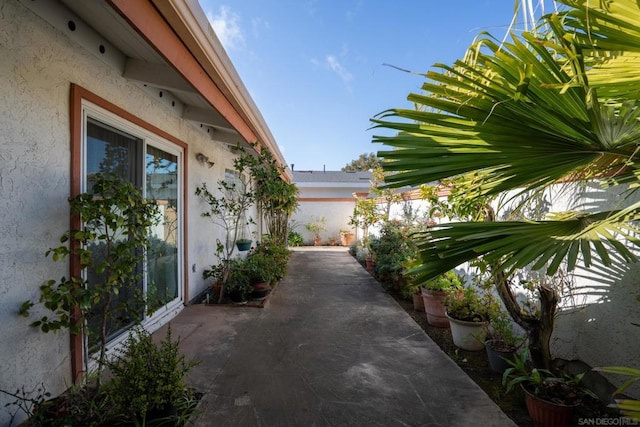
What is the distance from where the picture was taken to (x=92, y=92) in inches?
101

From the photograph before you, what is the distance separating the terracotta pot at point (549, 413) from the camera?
2.00m

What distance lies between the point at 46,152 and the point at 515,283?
4.38 metres

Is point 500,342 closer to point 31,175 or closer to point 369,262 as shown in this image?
point 31,175

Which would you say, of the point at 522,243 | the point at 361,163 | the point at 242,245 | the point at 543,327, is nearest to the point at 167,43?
the point at 522,243

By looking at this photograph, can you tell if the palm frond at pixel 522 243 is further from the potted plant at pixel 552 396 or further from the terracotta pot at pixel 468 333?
the terracotta pot at pixel 468 333

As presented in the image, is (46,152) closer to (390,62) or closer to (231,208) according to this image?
(390,62)

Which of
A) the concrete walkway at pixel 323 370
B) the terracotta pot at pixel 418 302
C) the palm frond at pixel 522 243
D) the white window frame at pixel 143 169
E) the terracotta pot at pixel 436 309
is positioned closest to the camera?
the palm frond at pixel 522 243

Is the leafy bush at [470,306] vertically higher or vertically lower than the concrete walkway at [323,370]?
higher

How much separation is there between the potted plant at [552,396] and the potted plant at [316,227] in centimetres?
1154

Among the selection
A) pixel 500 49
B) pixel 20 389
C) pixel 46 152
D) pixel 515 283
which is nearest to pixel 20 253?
pixel 46 152

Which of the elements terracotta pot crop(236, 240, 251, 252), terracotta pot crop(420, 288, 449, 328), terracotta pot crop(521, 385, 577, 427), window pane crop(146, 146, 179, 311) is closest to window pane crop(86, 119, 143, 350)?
window pane crop(146, 146, 179, 311)

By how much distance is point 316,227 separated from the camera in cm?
1375

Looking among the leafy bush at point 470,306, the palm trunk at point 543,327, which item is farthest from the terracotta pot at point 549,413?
the leafy bush at point 470,306

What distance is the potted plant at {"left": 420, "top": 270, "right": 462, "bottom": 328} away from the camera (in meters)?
4.02
